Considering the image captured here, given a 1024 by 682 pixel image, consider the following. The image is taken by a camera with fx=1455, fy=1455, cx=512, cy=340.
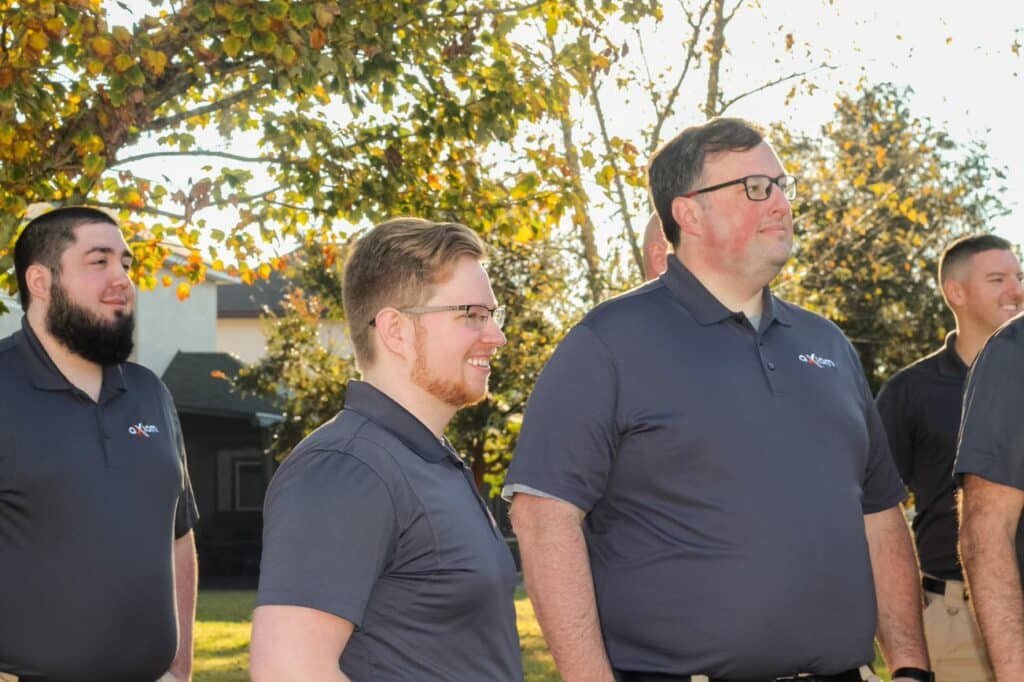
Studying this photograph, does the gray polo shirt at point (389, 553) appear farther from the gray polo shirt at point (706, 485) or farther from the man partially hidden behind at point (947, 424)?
the man partially hidden behind at point (947, 424)

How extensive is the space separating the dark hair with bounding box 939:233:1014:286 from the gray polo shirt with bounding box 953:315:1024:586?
280 centimetres

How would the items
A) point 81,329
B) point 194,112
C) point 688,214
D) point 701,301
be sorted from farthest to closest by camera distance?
1. point 194,112
2. point 81,329
3. point 688,214
4. point 701,301

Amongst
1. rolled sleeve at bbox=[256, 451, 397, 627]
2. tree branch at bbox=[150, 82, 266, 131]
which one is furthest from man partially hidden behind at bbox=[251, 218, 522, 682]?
tree branch at bbox=[150, 82, 266, 131]

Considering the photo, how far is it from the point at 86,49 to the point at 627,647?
5.39 m

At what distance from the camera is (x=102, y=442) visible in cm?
506

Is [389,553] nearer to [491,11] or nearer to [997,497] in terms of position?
[997,497]

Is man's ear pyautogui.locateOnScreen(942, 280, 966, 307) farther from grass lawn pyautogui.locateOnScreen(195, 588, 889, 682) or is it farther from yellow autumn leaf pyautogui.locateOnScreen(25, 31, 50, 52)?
grass lawn pyautogui.locateOnScreen(195, 588, 889, 682)

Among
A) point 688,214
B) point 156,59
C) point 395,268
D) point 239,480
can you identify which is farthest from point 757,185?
point 239,480

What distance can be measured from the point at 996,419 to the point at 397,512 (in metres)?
1.90

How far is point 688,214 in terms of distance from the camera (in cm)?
435

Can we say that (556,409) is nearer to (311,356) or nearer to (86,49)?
(86,49)

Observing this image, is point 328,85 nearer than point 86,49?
No

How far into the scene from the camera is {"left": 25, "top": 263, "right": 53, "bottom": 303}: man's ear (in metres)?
5.28

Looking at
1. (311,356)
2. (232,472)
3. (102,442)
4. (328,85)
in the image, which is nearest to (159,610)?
(102,442)
